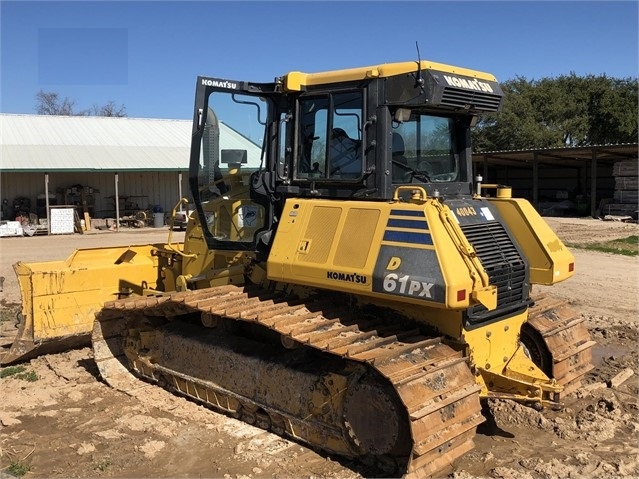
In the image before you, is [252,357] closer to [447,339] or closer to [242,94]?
[447,339]

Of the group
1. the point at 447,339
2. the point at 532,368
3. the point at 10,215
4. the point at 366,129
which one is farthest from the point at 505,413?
the point at 10,215

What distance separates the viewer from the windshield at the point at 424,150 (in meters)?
5.33

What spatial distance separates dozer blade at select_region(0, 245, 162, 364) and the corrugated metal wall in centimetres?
1958

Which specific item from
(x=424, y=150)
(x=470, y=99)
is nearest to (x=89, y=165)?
(x=424, y=150)

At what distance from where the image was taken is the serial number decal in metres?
5.27

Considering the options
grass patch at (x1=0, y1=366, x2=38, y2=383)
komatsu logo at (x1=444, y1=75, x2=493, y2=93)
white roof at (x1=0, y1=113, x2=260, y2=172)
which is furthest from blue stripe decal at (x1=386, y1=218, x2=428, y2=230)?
white roof at (x1=0, y1=113, x2=260, y2=172)

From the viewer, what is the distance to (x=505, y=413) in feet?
18.9

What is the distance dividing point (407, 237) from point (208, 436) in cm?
241

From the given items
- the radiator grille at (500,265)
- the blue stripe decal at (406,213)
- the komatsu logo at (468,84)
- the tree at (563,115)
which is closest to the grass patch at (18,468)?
the blue stripe decal at (406,213)

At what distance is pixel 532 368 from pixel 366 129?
2473 millimetres

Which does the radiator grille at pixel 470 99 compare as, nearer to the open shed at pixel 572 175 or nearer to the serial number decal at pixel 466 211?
the serial number decal at pixel 466 211

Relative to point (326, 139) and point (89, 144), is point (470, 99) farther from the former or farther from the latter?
point (89, 144)

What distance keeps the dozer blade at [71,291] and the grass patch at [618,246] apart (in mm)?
12714

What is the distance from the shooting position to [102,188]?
1089 inches
